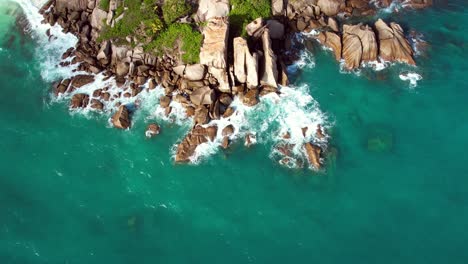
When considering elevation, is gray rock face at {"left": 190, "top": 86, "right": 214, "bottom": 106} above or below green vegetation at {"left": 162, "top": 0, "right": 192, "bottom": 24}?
below

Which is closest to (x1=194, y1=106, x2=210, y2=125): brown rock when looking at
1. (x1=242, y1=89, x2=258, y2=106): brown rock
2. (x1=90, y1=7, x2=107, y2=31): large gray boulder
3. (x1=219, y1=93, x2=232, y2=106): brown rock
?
(x1=219, y1=93, x2=232, y2=106): brown rock

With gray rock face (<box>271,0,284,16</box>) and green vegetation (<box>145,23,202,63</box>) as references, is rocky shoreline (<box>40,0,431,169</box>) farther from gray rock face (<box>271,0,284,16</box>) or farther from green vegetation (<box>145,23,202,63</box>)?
green vegetation (<box>145,23,202,63</box>)

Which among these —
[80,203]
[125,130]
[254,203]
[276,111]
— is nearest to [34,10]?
[125,130]

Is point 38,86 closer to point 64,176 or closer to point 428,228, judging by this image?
point 64,176

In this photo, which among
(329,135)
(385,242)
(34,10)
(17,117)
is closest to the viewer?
(385,242)

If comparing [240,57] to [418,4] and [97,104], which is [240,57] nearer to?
[97,104]

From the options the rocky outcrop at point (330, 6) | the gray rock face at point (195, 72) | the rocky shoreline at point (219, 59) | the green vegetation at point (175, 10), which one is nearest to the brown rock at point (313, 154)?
the rocky shoreline at point (219, 59)
